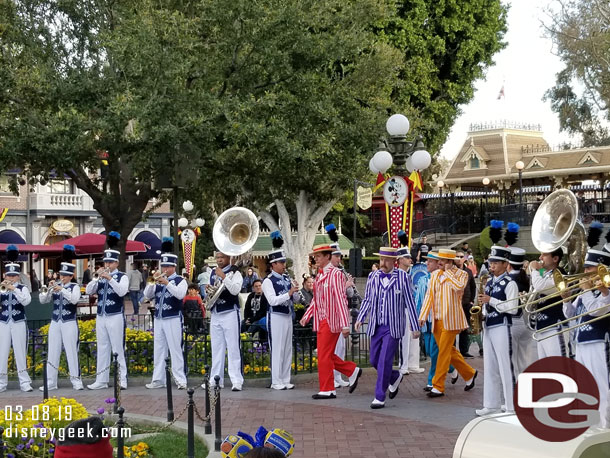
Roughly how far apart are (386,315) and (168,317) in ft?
11.1

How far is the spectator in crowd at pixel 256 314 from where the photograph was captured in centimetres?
1459

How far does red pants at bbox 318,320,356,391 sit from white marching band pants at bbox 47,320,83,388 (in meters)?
3.70

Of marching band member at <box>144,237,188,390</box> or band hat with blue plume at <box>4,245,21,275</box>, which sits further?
band hat with blue plume at <box>4,245,21,275</box>

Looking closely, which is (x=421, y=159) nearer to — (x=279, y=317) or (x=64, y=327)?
(x=279, y=317)

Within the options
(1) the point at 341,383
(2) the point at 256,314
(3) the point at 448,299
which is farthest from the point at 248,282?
(3) the point at 448,299

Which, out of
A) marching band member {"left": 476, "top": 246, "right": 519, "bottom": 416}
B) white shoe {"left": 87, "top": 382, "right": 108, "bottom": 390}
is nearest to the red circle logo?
marching band member {"left": 476, "top": 246, "right": 519, "bottom": 416}

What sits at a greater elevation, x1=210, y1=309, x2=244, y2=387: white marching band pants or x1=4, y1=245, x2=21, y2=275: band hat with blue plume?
x1=4, y1=245, x2=21, y2=275: band hat with blue plume

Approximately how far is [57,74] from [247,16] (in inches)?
137

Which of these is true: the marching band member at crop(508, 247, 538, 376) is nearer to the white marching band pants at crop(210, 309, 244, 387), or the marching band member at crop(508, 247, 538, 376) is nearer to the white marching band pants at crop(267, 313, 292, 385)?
the white marching band pants at crop(267, 313, 292, 385)

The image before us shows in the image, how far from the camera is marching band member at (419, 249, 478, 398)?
10930 mm

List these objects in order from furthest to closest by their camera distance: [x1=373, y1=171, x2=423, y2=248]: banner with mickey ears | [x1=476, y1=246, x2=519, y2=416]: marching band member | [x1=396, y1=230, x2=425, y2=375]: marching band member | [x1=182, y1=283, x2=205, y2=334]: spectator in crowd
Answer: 1. [x1=182, y1=283, x2=205, y2=334]: spectator in crowd
2. [x1=373, y1=171, x2=423, y2=248]: banner with mickey ears
3. [x1=396, y1=230, x2=425, y2=375]: marching band member
4. [x1=476, y1=246, x2=519, y2=416]: marching band member

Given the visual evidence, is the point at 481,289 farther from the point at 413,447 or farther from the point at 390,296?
the point at 413,447

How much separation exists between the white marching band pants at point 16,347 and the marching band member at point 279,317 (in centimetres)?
367

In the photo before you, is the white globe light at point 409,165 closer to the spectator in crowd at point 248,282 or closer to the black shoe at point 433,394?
the black shoe at point 433,394
